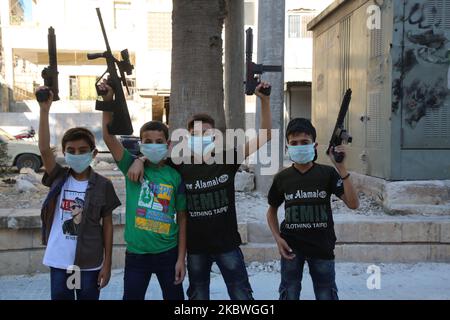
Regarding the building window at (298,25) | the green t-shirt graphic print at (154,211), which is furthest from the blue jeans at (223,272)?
the building window at (298,25)

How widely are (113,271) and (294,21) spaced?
20692mm

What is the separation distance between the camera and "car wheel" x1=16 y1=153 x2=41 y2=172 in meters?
13.6

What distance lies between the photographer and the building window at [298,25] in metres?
23.2

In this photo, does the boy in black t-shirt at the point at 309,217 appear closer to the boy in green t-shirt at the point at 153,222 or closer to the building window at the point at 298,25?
the boy in green t-shirt at the point at 153,222

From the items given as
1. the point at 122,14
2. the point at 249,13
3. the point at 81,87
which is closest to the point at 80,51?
the point at 81,87

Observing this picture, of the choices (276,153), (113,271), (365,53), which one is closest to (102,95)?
(113,271)

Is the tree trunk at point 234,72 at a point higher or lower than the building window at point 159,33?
lower

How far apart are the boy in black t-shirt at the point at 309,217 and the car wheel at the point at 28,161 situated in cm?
1209

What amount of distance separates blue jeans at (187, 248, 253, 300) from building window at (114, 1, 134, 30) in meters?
24.6

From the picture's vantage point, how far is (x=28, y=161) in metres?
13.7

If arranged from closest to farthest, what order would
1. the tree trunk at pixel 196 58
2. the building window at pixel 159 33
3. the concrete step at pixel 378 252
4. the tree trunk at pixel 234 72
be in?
1. the concrete step at pixel 378 252
2. the tree trunk at pixel 196 58
3. the tree trunk at pixel 234 72
4. the building window at pixel 159 33

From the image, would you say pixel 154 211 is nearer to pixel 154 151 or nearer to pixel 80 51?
pixel 154 151

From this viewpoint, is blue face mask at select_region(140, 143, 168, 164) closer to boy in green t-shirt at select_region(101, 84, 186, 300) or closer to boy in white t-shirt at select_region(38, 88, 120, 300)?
boy in green t-shirt at select_region(101, 84, 186, 300)

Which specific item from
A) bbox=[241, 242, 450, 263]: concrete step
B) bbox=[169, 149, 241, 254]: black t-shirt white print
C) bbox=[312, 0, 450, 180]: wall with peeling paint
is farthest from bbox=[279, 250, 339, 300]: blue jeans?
bbox=[312, 0, 450, 180]: wall with peeling paint
